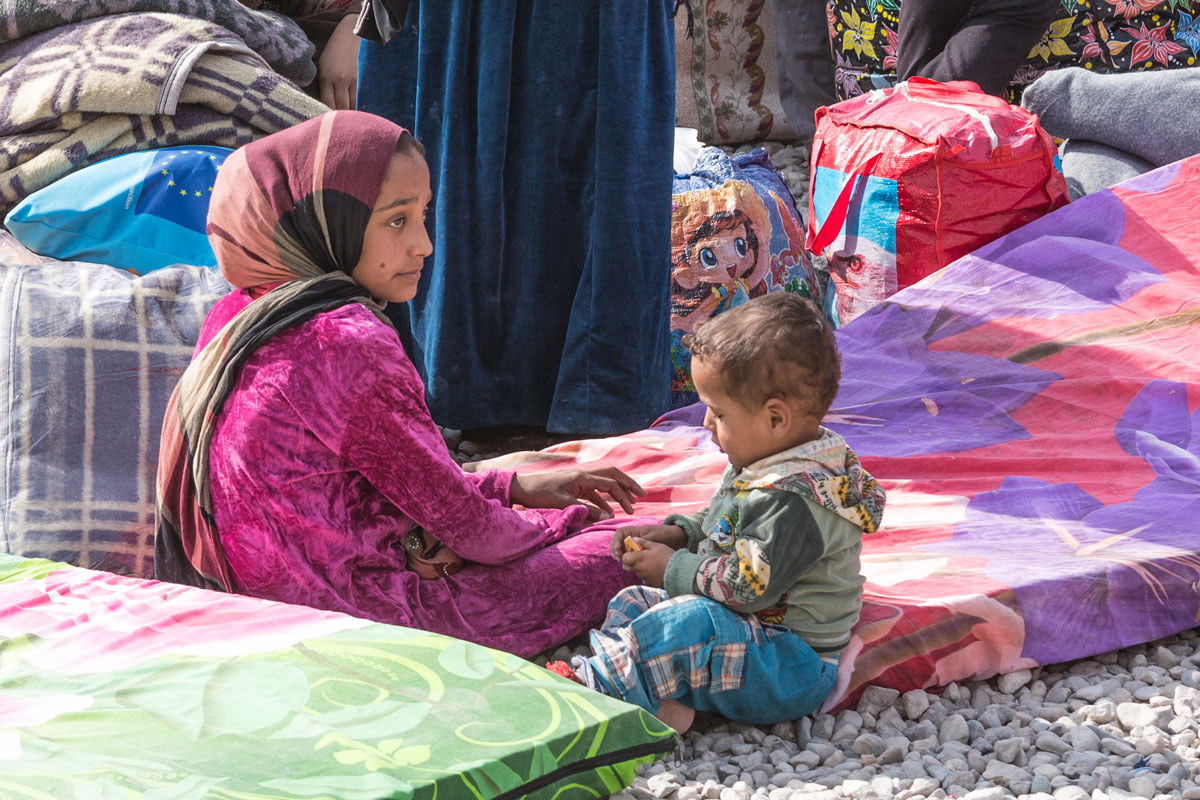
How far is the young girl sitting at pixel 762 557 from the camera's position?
1.96m

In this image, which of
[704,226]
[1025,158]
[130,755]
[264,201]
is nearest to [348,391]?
[264,201]

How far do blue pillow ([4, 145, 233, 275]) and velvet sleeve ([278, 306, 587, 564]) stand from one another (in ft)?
3.59

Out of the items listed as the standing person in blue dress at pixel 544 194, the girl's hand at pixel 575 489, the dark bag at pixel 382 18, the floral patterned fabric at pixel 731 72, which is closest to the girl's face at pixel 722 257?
the standing person in blue dress at pixel 544 194

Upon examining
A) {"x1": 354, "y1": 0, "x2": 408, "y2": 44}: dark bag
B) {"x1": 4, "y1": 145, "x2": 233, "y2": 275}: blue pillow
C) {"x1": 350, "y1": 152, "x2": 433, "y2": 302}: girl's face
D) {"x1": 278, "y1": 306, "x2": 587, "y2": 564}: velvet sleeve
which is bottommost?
{"x1": 278, "y1": 306, "x2": 587, "y2": 564}: velvet sleeve

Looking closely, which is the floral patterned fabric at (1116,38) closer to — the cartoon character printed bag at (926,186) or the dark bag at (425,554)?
the cartoon character printed bag at (926,186)

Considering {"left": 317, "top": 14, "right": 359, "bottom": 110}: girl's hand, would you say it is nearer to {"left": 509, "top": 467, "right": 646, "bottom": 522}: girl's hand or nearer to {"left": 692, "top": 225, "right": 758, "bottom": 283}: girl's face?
{"left": 692, "top": 225, "right": 758, "bottom": 283}: girl's face

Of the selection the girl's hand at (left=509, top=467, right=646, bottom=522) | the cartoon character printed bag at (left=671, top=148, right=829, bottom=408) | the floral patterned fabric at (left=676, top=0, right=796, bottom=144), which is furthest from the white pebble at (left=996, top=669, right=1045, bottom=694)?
the floral patterned fabric at (left=676, top=0, right=796, bottom=144)

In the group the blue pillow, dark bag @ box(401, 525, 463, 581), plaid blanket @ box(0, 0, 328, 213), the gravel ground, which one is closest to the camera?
the gravel ground

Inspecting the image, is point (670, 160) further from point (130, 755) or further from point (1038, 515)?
point (130, 755)

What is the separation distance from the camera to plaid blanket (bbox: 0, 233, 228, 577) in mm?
2383

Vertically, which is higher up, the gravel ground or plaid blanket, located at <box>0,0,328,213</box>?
plaid blanket, located at <box>0,0,328,213</box>

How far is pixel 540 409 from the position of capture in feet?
11.6

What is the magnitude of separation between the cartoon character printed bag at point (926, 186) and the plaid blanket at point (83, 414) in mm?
2179

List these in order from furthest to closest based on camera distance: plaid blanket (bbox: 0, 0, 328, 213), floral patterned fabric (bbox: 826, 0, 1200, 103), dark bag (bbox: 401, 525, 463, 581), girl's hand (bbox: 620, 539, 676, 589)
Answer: floral patterned fabric (bbox: 826, 0, 1200, 103) → plaid blanket (bbox: 0, 0, 328, 213) → dark bag (bbox: 401, 525, 463, 581) → girl's hand (bbox: 620, 539, 676, 589)
